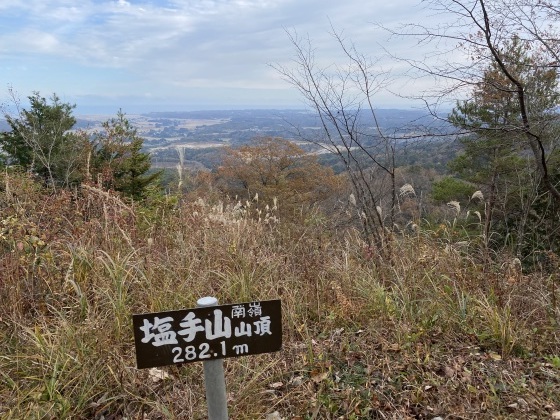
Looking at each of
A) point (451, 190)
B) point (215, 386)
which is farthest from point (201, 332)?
point (451, 190)

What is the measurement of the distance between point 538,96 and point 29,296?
18.9 ft

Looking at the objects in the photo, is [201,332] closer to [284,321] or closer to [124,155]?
[284,321]

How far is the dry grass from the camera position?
2057 millimetres

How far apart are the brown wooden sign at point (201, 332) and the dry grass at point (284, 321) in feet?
2.52

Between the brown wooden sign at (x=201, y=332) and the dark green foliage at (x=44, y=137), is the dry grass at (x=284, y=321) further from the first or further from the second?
the dark green foliage at (x=44, y=137)

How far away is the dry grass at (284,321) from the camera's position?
206 cm

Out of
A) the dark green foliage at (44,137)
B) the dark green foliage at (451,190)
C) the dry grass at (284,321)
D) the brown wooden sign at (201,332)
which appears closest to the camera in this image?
the brown wooden sign at (201,332)

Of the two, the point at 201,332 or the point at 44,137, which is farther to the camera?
the point at 44,137

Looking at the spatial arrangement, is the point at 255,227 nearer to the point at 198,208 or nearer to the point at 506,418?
the point at 198,208

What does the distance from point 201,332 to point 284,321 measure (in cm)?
147

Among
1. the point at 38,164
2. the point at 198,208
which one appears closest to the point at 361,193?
the point at 198,208

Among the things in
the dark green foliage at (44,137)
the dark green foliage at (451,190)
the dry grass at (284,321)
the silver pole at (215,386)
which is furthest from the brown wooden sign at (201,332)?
the dark green foliage at (451,190)

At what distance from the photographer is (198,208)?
430 centimetres

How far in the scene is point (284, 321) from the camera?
271 centimetres
